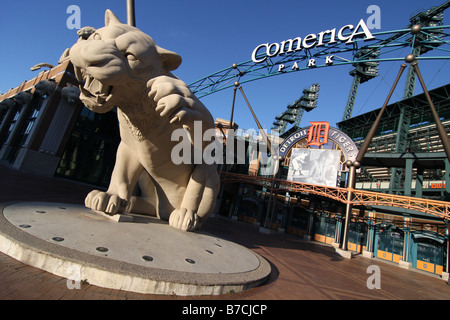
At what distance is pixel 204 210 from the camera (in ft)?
12.4

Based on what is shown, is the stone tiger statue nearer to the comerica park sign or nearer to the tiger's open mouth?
the tiger's open mouth

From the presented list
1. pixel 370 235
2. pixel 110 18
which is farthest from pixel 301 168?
pixel 110 18

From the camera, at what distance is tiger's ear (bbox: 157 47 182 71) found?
8.39 feet

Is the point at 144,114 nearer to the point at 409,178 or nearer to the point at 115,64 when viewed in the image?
the point at 115,64

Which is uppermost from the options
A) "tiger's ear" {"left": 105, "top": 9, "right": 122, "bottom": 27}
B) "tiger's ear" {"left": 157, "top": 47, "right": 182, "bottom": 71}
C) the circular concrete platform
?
"tiger's ear" {"left": 105, "top": 9, "right": 122, "bottom": 27}

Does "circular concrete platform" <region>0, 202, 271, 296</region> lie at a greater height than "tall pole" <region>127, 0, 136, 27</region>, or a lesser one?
lesser

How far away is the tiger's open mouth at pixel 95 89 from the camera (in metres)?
2.22

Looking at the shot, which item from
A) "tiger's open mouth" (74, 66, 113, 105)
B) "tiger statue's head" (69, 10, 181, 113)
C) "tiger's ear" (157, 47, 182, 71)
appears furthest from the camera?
"tiger's ear" (157, 47, 182, 71)

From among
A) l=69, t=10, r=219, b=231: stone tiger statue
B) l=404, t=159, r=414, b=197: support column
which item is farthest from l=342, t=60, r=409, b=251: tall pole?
l=69, t=10, r=219, b=231: stone tiger statue

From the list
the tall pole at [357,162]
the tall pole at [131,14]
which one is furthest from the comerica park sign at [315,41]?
the tall pole at [131,14]

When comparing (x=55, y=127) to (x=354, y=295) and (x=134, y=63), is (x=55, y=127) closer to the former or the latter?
(x=134, y=63)

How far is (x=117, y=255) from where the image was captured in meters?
1.90

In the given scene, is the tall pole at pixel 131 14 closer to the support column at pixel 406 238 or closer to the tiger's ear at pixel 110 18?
the tiger's ear at pixel 110 18

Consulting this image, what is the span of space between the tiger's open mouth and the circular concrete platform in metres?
1.36
